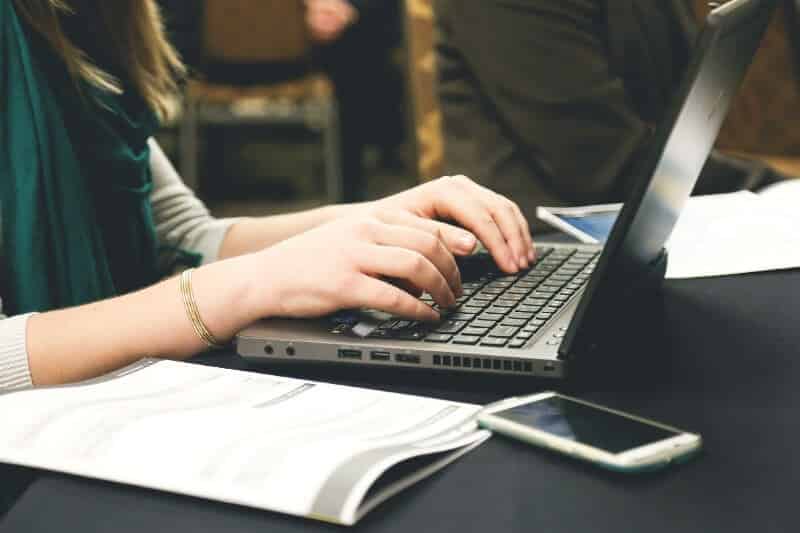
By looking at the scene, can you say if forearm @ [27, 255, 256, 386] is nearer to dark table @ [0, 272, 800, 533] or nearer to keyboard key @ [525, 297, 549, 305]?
dark table @ [0, 272, 800, 533]

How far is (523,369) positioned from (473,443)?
0.31 ft

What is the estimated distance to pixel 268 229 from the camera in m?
1.10

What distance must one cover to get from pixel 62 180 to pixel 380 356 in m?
0.52

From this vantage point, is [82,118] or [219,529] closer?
[219,529]

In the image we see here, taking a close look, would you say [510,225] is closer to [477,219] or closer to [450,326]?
[477,219]

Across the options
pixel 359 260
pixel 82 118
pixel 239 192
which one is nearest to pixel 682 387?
pixel 359 260

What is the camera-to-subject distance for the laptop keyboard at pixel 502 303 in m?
0.66

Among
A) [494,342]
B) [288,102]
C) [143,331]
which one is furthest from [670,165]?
[288,102]

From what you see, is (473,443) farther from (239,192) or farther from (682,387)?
(239,192)

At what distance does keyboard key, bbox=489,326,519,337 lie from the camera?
2.17 feet

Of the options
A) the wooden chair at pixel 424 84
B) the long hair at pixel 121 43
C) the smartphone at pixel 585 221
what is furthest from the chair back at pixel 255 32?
the smartphone at pixel 585 221

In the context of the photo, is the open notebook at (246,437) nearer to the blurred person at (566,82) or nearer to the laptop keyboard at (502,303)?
the laptop keyboard at (502,303)

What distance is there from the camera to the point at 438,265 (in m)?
0.70

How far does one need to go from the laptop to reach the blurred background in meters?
2.04
